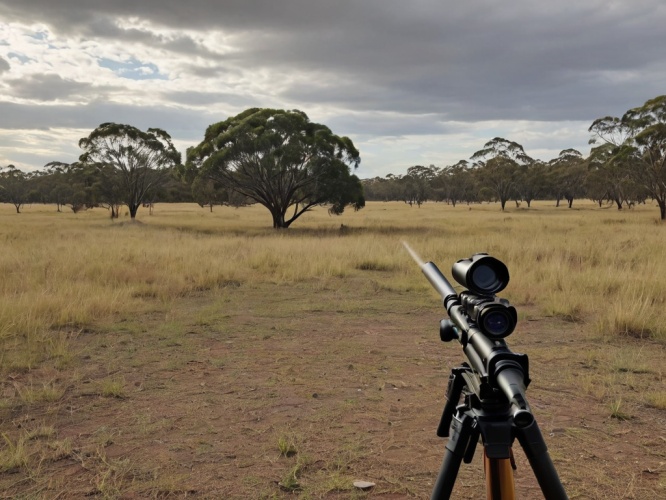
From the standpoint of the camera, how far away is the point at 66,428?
415cm

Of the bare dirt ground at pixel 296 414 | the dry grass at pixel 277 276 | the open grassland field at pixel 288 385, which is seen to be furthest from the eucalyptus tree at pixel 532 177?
the bare dirt ground at pixel 296 414

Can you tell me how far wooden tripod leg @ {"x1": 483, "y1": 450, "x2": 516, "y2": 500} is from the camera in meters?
1.39

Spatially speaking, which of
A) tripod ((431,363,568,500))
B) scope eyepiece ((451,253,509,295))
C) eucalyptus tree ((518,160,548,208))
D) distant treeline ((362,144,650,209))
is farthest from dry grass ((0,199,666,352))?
eucalyptus tree ((518,160,548,208))

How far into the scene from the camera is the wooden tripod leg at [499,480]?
1.39 m

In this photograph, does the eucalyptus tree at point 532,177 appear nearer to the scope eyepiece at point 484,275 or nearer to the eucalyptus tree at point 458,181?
the eucalyptus tree at point 458,181

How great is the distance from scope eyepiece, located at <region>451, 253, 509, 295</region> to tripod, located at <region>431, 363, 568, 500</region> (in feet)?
0.85

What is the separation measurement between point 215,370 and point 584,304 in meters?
6.22

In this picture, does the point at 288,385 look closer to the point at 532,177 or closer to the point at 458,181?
the point at 532,177

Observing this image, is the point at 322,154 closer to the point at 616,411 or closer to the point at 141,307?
the point at 141,307

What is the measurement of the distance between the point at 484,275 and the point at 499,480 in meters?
0.57

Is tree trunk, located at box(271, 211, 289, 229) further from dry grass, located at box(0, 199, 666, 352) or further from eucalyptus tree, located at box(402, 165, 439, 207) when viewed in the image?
eucalyptus tree, located at box(402, 165, 439, 207)

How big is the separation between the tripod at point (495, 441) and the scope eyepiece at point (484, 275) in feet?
0.85

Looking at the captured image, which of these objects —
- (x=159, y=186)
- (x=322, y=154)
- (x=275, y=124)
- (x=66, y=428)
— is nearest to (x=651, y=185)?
(x=322, y=154)

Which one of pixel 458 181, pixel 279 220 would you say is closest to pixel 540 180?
pixel 458 181
